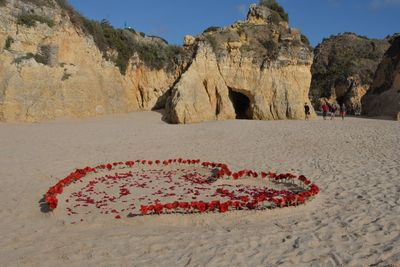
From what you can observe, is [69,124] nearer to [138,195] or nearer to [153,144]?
[153,144]

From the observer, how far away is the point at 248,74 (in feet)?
84.5

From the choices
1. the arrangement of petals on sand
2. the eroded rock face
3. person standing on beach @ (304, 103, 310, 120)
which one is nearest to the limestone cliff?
person standing on beach @ (304, 103, 310, 120)

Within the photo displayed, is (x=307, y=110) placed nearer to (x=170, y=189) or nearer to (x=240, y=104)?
(x=240, y=104)

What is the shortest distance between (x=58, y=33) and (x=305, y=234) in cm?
2087

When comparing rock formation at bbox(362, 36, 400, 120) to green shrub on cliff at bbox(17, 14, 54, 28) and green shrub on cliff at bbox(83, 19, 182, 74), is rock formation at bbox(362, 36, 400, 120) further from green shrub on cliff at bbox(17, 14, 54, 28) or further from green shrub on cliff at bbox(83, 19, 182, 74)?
green shrub on cliff at bbox(17, 14, 54, 28)

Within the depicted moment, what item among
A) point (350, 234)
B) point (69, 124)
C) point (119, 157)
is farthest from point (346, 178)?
point (69, 124)

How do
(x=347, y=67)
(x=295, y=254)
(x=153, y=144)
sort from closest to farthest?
(x=295, y=254)
(x=153, y=144)
(x=347, y=67)

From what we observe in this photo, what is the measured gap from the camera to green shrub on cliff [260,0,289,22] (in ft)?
101

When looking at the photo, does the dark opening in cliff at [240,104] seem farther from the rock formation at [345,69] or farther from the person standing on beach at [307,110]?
the rock formation at [345,69]

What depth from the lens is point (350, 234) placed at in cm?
665

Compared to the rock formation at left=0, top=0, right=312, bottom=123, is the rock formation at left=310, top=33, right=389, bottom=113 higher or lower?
higher

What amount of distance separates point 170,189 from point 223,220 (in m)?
2.99

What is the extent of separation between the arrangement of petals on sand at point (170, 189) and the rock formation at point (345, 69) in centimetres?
3816

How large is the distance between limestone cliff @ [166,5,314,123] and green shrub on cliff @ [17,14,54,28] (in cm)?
847
